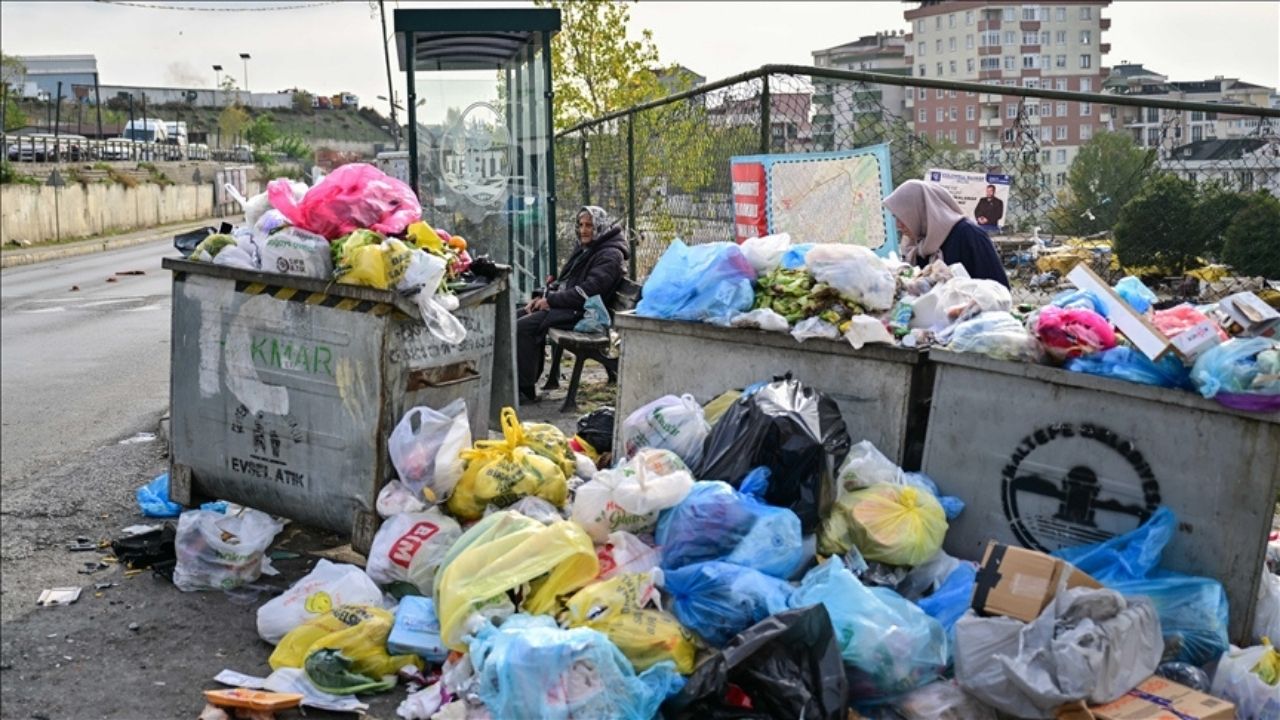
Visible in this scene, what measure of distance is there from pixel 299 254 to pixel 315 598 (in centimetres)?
150

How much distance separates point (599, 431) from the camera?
242 inches

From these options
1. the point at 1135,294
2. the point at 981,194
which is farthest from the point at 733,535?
the point at 981,194

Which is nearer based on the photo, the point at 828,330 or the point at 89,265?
the point at 828,330

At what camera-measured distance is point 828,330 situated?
16.9 feet

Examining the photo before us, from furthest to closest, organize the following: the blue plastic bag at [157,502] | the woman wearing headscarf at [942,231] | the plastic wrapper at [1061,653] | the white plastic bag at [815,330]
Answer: the woman wearing headscarf at [942,231] → the blue plastic bag at [157,502] → the white plastic bag at [815,330] → the plastic wrapper at [1061,653]

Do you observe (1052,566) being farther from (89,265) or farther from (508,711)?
(89,265)

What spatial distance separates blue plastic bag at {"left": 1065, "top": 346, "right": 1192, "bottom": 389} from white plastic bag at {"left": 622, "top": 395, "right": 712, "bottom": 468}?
1.45 m

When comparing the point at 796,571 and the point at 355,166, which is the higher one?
the point at 355,166

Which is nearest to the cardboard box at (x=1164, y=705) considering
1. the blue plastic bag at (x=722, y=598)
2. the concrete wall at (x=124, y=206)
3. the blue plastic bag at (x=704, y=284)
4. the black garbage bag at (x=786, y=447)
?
the blue plastic bag at (x=722, y=598)

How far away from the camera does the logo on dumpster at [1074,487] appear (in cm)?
435

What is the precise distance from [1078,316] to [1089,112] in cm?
243

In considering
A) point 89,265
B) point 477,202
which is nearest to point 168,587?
point 477,202

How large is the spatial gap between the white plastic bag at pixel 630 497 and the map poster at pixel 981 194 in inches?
126

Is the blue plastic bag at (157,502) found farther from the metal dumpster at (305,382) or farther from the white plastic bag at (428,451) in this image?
the white plastic bag at (428,451)
